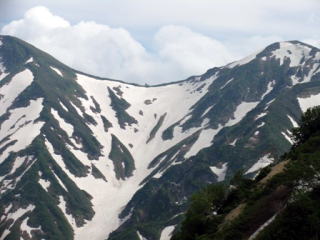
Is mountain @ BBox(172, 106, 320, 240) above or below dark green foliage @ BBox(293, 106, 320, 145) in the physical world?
below

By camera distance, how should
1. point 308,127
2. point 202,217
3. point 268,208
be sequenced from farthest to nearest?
point 308,127 < point 202,217 < point 268,208

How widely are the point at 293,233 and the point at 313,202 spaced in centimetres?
587

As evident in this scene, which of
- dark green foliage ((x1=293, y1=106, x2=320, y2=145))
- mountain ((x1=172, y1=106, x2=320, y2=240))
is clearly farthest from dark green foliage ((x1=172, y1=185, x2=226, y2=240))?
dark green foliage ((x1=293, y1=106, x2=320, y2=145))

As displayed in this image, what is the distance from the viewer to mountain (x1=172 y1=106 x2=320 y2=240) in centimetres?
7206

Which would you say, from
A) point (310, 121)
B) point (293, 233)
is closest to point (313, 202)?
point (293, 233)

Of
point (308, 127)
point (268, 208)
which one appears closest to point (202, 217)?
point (268, 208)

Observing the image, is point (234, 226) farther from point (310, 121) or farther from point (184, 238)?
point (310, 121)

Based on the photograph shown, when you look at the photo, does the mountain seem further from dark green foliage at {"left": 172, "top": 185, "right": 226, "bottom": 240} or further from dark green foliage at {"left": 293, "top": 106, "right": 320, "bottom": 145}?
dark green foliage at {"left": 293, "top": 106, "right": 320, "bottom": 145}

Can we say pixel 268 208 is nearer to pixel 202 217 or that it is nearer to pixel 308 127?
pixel 202 217

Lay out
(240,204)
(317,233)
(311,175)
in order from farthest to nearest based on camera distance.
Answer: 1. (240,204)
2. (311,175)
3. (317,233)

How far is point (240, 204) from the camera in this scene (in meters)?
100

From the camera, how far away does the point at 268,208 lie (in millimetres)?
86375

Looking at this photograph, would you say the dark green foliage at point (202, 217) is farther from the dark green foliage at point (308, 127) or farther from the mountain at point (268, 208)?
the dark green foliage at point (308, 127)

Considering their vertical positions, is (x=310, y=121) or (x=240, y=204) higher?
(x=310, y=121)
